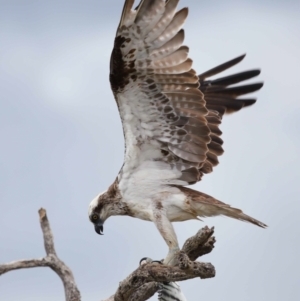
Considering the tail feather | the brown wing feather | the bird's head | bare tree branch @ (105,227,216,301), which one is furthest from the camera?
the brown wing feather

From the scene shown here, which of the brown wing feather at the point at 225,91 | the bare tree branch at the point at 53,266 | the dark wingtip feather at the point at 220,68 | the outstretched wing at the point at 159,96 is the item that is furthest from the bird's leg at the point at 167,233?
the dark wingtip feather at the point at 220,68

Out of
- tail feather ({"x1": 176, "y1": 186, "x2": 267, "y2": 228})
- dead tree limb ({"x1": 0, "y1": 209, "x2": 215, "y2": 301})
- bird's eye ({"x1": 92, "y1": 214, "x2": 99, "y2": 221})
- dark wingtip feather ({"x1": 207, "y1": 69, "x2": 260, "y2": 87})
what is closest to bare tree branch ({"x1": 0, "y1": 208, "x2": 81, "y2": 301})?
dead tree limb ({"x1": 0, "y1": 209, "x2": 215, "y2": 301})

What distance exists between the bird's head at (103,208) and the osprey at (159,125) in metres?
0.01

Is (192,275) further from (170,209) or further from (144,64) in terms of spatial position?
(144,64)

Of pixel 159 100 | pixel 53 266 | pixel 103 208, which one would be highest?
pixel 159 100

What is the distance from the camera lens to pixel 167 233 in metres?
10.4

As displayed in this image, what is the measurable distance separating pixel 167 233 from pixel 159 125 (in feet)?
4.28

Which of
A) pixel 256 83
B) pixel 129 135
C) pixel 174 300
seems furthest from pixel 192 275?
pixel 256 83

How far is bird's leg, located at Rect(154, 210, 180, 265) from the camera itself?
10.3m

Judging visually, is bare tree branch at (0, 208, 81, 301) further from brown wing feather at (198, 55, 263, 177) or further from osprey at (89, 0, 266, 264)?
brown wing feather at (198, 55, 263, 177)

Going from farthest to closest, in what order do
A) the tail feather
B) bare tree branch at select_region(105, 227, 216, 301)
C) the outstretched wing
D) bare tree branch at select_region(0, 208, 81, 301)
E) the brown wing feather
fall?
1. the brown wing feather
2. bare tree branch at select_region(0, 208, 81, 301)
3. the tail feather
4. the outstretched wing
5. bare tree branch at select_region(105, 227, 216, 301)

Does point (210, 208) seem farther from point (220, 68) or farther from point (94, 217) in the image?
point (220, 68)

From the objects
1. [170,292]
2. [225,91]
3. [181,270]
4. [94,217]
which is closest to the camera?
[181,270]

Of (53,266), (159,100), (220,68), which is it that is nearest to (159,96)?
(159,100)
